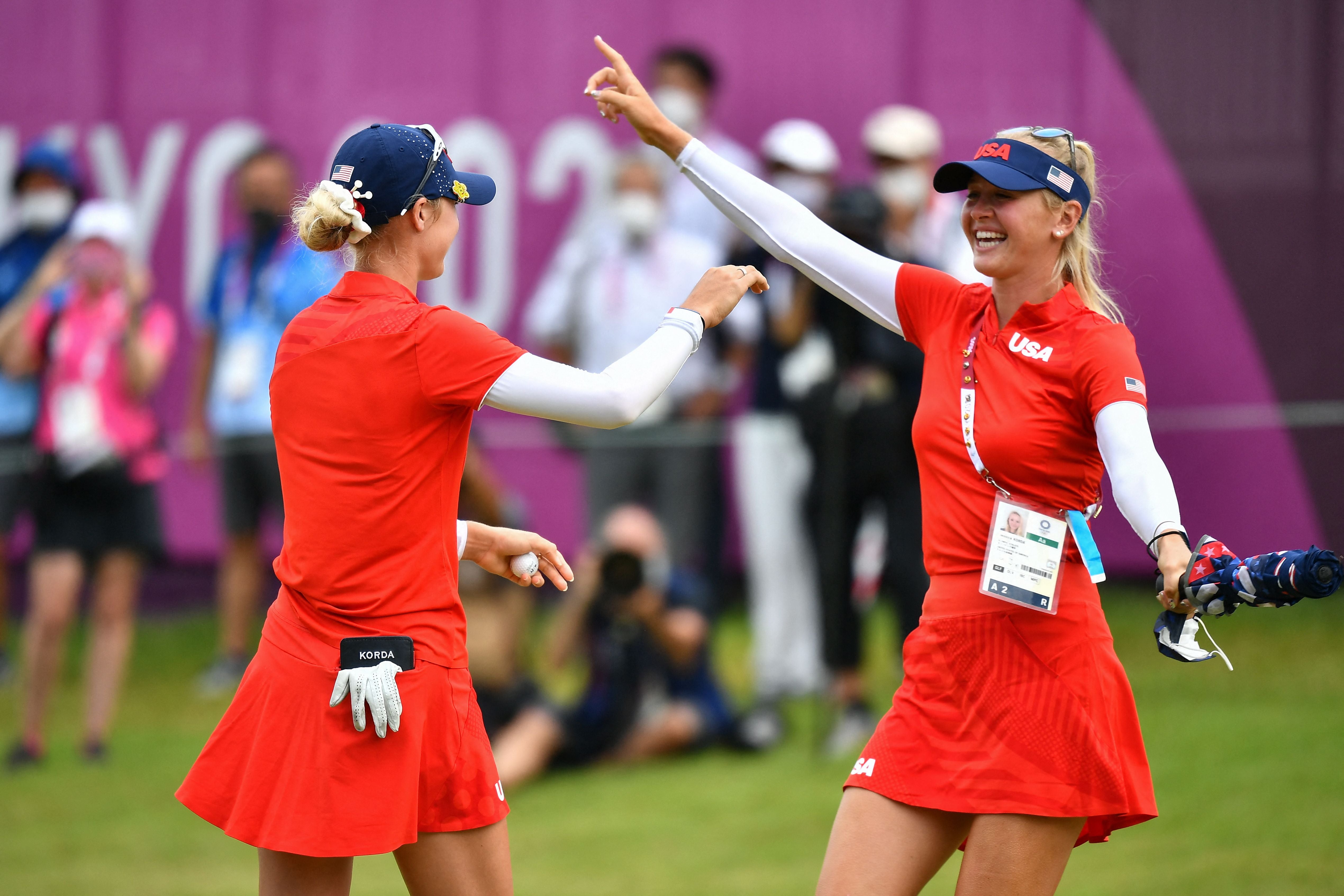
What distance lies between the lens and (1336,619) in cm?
659

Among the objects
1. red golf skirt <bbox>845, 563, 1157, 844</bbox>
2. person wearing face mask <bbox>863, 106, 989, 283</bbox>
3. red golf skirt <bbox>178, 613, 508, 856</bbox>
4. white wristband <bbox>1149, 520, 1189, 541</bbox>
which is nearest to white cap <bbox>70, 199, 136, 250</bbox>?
person wearing face mask <bbox>863, 106, 989, 283</bbox>

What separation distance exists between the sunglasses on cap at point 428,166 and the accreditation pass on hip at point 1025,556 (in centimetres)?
118

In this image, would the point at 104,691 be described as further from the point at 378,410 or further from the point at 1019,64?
the point at 1019,64

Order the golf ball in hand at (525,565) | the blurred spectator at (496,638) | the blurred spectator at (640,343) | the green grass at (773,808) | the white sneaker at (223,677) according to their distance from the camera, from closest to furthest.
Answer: the golf ball in hand at (525,565) < the green grass at (773,808) < the blurred spectator at (496,638) < the blurred spectator at (640,343) < the white sneaker at (223,677)

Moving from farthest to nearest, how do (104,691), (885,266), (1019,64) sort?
(1019,64)
(104,691)
(885,266)

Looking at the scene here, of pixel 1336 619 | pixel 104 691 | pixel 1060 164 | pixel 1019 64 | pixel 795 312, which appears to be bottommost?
pixel 104 691

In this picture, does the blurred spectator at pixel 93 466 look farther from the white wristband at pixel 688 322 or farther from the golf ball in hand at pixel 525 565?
the white wristband at pixel 688 322

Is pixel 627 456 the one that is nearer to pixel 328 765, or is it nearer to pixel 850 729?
pixel 850 729

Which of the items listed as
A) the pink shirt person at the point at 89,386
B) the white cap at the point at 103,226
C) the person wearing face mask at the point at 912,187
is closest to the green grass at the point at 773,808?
the pink shirt person at the point at 89,386

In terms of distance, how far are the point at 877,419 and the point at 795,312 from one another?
59 centimetres

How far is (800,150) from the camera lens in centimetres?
691

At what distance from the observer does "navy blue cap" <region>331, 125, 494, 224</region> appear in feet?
8.79

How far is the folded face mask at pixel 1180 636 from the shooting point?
2.58m

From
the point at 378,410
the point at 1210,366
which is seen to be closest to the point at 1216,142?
the point at 1210,366
